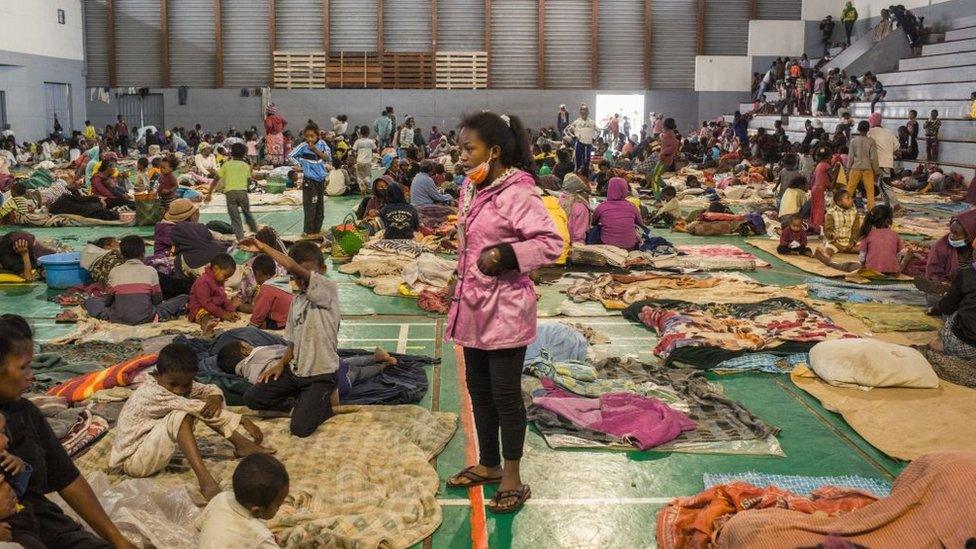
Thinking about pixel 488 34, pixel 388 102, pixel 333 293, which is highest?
pixel 488 34

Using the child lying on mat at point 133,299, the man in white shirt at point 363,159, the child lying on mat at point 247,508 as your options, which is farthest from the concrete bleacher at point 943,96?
the child lying on mat at point 247,508

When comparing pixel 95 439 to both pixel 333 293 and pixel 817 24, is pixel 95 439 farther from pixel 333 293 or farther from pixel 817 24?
pixel 817 24

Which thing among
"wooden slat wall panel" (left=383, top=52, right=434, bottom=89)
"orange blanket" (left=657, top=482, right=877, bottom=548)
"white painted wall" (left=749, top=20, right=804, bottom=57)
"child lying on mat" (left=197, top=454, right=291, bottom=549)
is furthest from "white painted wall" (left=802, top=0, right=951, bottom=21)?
"child lying on mat" (left=197, top=454, right=291, bottom=549)

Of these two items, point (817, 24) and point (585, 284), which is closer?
point (585, 284)

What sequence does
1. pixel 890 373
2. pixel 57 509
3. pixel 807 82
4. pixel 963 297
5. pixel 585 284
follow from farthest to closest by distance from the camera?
1. pixel 807 82
2. pixel 585 284
3. pixel 963 297
4. pixel 890 373
5. pixel 57 509

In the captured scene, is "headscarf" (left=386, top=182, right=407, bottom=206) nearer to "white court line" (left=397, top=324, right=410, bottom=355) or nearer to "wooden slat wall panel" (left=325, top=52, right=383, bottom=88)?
"white court line" (left=397, top=324, right=410, bottom=355)

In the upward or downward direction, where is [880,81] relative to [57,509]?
upward

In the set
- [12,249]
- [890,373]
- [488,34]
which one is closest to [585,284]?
[890,373]

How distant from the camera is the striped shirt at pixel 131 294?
26.1ft

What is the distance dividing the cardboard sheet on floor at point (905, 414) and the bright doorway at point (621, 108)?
89.2ft

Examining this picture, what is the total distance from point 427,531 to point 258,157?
2329 cm

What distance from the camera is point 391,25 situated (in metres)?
Result: 32.1

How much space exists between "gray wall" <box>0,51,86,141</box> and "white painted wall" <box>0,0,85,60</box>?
0.86 ft

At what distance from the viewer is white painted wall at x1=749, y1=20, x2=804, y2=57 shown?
31312 millimetres
